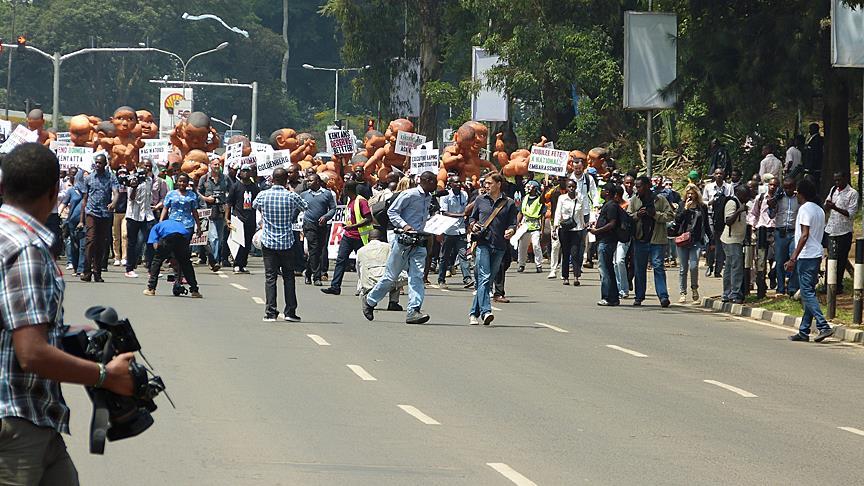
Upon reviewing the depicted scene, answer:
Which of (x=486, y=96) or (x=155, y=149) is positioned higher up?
(x=486, y=96)

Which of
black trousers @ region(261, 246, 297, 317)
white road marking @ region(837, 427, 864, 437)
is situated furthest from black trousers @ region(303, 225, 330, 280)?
white road marking @ region(837, 427, 864, 437)

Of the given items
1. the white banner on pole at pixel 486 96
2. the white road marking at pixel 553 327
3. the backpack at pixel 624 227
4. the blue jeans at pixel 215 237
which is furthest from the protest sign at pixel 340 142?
the white road marking at pixel 553 327

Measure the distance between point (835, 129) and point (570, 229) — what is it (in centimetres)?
469

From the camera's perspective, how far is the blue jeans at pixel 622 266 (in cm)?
2325

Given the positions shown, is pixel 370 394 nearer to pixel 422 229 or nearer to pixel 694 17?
pixel 422 229

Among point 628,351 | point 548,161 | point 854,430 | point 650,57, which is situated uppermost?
point 650,57

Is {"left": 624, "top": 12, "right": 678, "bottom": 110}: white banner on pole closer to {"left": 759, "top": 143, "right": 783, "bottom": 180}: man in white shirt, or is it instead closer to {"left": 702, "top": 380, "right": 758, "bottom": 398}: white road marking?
{"left": 759, "top": 143, "right": 783, "bottom": 180}: man in white shirt

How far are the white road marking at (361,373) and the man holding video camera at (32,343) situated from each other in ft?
27.2

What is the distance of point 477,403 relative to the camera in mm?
12133

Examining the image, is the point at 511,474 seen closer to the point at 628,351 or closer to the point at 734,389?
the point at 734,389

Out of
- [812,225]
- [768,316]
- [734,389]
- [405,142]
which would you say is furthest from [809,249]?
[405,142]

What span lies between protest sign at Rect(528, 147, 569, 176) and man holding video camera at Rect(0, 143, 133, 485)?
28069 mm

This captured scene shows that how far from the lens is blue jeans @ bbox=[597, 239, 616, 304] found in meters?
23.1

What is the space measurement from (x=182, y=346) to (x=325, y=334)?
7.11 ft
